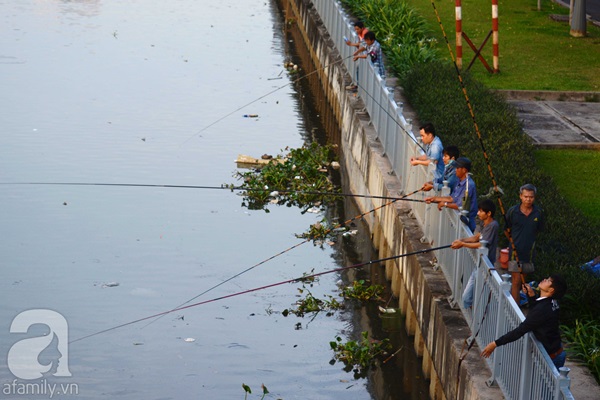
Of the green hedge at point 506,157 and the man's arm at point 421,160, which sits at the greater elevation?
the man's arm at point 421,160

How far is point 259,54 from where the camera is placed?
102ft

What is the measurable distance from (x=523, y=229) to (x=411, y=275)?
2386mm

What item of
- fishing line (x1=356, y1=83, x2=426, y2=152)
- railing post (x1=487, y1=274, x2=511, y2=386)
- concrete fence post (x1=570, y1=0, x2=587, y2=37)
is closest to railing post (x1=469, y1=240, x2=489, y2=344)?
railing post (x1=487, y1=274, x2=511, y2=386)

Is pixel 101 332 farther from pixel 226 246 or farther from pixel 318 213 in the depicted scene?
pixel 318 213

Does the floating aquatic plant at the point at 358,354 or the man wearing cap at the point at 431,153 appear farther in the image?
the man wearing cap at the point at 431,153

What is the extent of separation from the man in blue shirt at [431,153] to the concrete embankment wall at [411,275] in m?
0.86

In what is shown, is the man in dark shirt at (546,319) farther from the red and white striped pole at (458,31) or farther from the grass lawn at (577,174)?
the red and white striped pole at (458,31)

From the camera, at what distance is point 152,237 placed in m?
16.3

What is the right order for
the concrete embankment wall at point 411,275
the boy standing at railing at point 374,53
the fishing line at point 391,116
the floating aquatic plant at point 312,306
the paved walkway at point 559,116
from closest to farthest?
the concrete embankment wall at point 411,275, the floating aquatic plant at point 312,306, the fishing line at point 391,116, the paved walkway at point 559,116, the boy standing at railing at point 374,53

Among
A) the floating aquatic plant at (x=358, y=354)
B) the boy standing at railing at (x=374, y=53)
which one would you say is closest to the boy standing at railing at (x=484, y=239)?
the floating aquatic plant at (x=358, y=354)

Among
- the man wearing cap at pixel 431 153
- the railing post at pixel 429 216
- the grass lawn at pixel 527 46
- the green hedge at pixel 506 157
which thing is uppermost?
the man wearing cap at pixel 431 153

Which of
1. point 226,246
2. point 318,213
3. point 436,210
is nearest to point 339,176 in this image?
point 318,213

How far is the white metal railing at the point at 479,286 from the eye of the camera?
8.14 meters

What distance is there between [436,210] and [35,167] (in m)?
9.63
